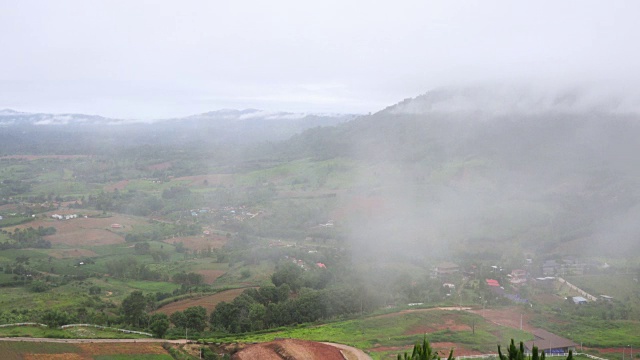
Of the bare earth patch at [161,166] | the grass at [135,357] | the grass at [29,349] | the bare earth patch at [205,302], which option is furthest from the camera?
the bare earth patch at [161,166]

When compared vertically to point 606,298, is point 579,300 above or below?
above

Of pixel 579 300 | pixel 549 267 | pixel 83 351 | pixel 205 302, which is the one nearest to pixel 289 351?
pixel 83 351

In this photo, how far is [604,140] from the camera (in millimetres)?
100688

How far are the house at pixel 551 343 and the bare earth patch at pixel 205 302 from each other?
22.0 metres

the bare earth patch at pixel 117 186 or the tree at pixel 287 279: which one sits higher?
the bare earth patch at pixel 117 186

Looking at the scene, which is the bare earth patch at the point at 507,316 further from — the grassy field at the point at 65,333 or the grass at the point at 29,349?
the grass at the point at 29,349

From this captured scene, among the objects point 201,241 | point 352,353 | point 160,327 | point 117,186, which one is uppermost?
point 117,186

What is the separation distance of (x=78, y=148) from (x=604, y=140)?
142 meters

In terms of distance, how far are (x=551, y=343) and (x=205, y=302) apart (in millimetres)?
24920

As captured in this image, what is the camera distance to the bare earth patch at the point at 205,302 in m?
41.1

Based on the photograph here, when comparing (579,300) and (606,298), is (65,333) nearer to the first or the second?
(579,300)

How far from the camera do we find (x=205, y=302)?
42.8m

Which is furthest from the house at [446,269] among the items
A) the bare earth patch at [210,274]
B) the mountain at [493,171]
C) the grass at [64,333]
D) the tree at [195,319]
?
the grass at [64,333]

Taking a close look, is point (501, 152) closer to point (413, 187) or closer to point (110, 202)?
point (413, 187)
